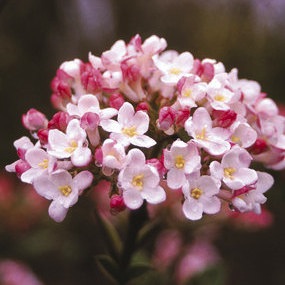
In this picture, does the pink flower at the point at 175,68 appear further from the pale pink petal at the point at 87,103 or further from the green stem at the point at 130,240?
the green stem at the point at 130,240

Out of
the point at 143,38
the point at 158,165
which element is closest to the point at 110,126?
the point at 158,165

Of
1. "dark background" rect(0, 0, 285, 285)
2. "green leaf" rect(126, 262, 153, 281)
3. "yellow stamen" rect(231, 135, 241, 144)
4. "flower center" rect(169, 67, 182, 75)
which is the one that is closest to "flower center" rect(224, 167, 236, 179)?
"yellow stamen" rect(231, 135, 241, 144)

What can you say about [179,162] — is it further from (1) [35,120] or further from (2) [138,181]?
(1) [35,120]

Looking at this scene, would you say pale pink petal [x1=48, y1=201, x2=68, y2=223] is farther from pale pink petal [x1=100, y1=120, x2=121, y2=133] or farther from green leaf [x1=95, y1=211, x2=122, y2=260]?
green leaf [x1=95, y1=211, x2=122, y2=260]

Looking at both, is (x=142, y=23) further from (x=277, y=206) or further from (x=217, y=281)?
(x=217, y=281)

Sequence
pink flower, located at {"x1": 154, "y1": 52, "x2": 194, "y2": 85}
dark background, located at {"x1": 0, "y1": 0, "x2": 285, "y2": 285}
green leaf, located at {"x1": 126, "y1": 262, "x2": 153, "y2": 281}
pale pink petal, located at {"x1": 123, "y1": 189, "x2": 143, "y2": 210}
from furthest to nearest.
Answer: dark background, located at {"x1": 0, "y1": 0, "x2": 285, "y2": 285} → green leaf, located at {"x1": 126, "y1": 262, "x2": 153, "y2": 281} → pink flower, located at {"x1": 154, "y1": 52, "x2": 194, "y2": 85} → pale pink petal, located at {"x1": 123, "y1": 189, "x2": 143, "y2": 210}

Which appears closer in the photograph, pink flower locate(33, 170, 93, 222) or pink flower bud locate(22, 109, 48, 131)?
pink flower locate(33, 170, 93, 222)

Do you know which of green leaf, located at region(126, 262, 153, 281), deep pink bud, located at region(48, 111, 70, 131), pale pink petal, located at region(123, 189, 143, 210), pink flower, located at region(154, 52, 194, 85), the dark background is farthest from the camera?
the dark background
